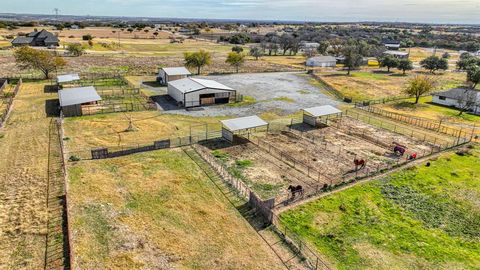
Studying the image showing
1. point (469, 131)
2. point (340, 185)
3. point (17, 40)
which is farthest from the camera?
point (17, 40)

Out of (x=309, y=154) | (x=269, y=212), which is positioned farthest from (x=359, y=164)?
(x=269, y=212)

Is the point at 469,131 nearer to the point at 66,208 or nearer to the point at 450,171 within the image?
the point at 450,171

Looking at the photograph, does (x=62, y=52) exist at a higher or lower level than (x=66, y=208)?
higher

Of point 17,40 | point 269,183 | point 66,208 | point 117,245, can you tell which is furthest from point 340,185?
point 17,40

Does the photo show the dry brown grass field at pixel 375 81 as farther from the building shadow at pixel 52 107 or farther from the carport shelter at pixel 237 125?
the building shadow at pixel 52 107

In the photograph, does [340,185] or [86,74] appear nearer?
[340,185]

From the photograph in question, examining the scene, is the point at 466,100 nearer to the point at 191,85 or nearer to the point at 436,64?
the point at 436,64

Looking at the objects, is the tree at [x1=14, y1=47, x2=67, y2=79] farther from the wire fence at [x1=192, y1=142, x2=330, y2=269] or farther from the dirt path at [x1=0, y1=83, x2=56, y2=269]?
the wire fence at [x1=192, y1=142, x2=330, y2=269]
